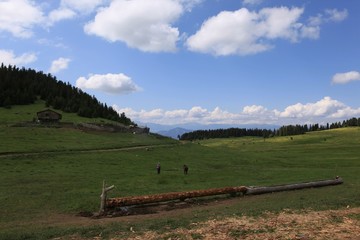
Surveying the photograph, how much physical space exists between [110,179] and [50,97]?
142 m

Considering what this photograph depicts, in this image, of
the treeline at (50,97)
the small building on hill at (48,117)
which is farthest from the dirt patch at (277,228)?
the treeline at (50,97)

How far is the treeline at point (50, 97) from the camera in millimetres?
164125

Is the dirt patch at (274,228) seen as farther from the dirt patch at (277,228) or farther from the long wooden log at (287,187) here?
the long wooden log at (287,187)

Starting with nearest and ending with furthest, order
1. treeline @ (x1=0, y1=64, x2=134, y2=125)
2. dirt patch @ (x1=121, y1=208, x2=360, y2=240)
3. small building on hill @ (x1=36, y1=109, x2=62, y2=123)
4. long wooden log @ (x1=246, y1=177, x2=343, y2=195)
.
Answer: dirt patch @ (x1=121, y1=208, x2=360, y2=240) < long wooden log @ (x1=246, y1=177, x2=343, y2=195) < small building on hill @ (x1=36, y1=109, x2=62, y2=123) < treeline @ (x1=0, y1=64, x2=134, y2=125)

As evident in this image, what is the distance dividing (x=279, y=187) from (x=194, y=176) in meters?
16.1

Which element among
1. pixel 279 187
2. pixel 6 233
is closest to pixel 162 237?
pixel 6 233

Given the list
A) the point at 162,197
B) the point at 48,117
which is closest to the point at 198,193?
the point at 162,197

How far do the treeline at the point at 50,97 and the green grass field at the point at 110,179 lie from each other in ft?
206

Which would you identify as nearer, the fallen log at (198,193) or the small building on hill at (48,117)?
the fallen log at (198,193)

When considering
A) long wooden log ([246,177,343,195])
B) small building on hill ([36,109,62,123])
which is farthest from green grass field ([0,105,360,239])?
small building on hill ([36,109,62,123])

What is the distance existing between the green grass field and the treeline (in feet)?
206

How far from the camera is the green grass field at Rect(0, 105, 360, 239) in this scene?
23.1m

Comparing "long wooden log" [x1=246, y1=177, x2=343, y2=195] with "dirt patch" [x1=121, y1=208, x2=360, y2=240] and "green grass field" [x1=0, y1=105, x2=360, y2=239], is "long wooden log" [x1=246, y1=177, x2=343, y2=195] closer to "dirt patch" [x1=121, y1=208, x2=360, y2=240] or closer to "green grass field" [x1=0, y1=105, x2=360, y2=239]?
"green grass field" [x1=0, y1=105, x2=360, y2=239]

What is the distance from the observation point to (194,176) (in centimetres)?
5134
